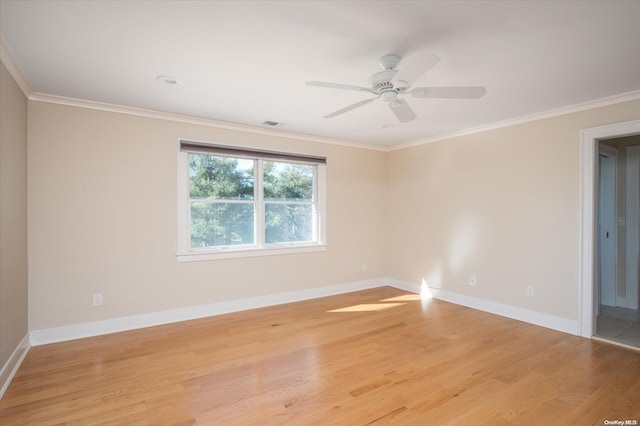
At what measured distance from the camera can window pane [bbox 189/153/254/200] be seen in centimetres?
397

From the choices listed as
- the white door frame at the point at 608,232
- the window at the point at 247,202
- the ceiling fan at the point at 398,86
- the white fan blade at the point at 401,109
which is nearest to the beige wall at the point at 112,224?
the window at the point at 247,202

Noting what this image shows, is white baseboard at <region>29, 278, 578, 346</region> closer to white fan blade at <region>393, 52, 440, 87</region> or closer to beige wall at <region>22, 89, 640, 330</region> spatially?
beige wall at <region>22, 89, 640, 330</region>

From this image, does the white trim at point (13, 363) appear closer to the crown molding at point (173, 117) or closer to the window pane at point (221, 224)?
the window pane at point (221, 224)

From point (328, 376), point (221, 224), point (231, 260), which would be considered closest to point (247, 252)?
point (231, 260)

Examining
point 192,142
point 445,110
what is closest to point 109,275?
point 192,142

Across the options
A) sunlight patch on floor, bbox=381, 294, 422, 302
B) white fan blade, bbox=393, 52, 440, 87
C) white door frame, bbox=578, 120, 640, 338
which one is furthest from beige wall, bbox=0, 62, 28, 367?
white door frame, bbox=578, 120, 640, 338

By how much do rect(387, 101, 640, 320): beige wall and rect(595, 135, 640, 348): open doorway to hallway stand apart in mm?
1108

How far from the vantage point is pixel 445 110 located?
3.53 metres

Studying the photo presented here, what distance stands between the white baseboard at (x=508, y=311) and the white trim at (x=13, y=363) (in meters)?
4.65

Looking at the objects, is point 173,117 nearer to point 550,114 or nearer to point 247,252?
point 247,252

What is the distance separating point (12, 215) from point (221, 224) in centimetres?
197

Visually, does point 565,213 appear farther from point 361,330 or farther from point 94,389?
point 94,389

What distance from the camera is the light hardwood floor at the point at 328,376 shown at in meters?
2.06

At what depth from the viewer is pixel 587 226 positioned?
3291 mm
